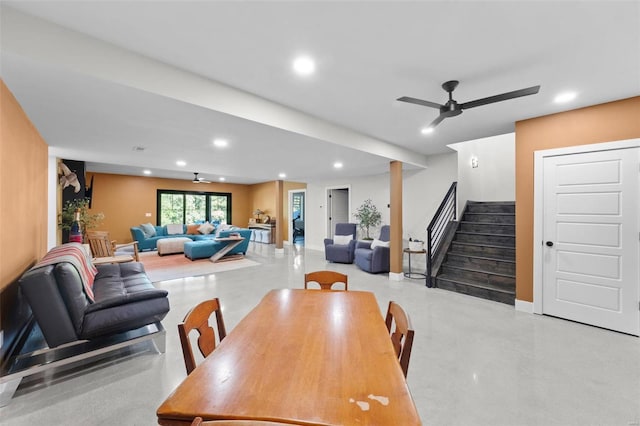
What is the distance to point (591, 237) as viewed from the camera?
296cm

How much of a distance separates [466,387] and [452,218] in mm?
4140

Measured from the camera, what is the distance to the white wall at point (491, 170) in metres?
5.85

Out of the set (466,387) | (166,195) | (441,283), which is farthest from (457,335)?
(166,195)

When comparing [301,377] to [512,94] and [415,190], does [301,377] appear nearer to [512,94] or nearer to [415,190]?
[512,94]

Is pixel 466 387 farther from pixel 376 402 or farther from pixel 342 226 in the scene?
pixel 342 226

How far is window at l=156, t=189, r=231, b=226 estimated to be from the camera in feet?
31.2

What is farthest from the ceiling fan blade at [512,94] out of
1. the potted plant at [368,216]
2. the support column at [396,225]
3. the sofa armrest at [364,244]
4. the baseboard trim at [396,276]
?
the potted plant at [368,216]

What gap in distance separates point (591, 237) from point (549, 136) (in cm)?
129

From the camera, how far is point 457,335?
2730 millimetres

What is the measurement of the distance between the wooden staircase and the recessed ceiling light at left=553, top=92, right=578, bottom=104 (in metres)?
2.34

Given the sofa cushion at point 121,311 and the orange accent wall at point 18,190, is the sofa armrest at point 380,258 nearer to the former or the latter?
the sofa cushion at point 121,311

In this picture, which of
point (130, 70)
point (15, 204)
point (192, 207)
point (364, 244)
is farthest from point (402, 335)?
point (192, 207)

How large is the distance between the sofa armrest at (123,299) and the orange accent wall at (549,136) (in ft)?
14.0

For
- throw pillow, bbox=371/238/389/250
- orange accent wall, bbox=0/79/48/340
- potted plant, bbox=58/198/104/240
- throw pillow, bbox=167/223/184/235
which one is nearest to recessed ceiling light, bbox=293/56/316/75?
orange accent wall, bbox=0/79/48/340
